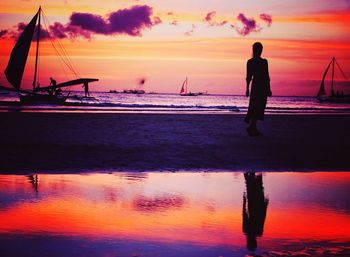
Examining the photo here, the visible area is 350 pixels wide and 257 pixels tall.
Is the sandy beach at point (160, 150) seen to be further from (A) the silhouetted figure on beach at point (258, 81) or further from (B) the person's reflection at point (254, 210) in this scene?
(B) the person's reflection at point (254, 210)

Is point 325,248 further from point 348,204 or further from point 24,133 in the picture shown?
point 24,133

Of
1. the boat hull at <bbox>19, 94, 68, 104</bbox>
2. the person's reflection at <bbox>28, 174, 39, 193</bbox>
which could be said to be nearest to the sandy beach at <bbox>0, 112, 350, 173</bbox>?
the person's reflection at <bbox>28, 174, 39, 193</bbox>

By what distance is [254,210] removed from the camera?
654 centimetres

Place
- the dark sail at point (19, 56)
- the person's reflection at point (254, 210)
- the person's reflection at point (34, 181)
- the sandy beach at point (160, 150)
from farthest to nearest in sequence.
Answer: the dark sail at point (19, 56) → the sandy beach at point (160, 150) → the person's reflection at point (34, 181) → the person's reflection at point (254, 210)

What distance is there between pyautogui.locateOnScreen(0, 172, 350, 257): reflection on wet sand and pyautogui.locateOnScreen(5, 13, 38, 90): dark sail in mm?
49013

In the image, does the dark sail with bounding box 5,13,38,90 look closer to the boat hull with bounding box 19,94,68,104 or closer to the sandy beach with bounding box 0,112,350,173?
the boat hull with bounding box 19,94,68,104

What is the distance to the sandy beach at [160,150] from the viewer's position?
35.9 feet

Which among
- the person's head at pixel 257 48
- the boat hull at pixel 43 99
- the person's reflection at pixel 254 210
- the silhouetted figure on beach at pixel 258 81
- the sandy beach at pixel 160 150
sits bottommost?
the boat hull at pixel 43 99

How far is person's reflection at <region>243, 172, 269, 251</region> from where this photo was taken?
5219 millimetres

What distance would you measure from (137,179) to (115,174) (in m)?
0.79

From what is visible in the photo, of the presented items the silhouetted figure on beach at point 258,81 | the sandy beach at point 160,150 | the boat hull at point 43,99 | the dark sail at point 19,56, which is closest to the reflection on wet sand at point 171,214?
the sandy beach at point 160,150

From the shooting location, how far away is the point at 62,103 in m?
56.3

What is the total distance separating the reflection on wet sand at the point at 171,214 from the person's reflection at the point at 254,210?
1 centimetres

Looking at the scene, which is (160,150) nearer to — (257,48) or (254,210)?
(257,48)
